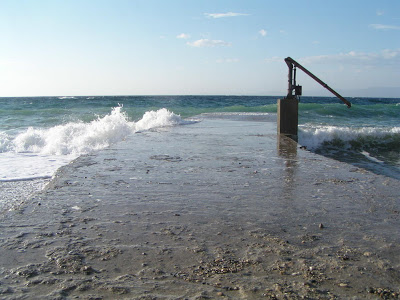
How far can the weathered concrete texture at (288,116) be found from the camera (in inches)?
354

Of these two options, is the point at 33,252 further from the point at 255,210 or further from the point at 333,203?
the point at 333,203

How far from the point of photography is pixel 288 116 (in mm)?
9102

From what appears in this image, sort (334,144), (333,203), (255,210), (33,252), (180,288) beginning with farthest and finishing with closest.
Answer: (334,144)
(333,203)
(255,210)
(33,252)
(180,288)

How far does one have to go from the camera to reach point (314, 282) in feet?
6.61

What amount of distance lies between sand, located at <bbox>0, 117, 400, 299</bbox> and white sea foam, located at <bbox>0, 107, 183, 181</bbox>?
79.3 inches

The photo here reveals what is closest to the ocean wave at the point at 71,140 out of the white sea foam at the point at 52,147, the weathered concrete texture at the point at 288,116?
the white sea foam at the point at 52,147

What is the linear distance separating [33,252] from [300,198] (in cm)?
230

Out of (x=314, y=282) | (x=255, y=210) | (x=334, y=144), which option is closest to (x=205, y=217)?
(x=255, y=210)

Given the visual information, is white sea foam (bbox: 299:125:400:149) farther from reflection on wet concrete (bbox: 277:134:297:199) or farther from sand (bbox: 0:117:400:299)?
sand (bbox: 0:117:400:299)

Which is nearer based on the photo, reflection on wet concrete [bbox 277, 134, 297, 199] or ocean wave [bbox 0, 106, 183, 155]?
reflection on wet concrete [bbox 277, 134, 297, 199]

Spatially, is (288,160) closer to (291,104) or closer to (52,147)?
(291,104)

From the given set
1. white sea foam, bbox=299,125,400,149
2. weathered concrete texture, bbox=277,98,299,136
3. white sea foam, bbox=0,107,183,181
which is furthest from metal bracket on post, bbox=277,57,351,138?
white sea foam, bbox=0,107,183,181

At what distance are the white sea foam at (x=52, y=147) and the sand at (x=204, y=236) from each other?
6.60 feet

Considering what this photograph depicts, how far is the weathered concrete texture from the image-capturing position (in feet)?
29.5
